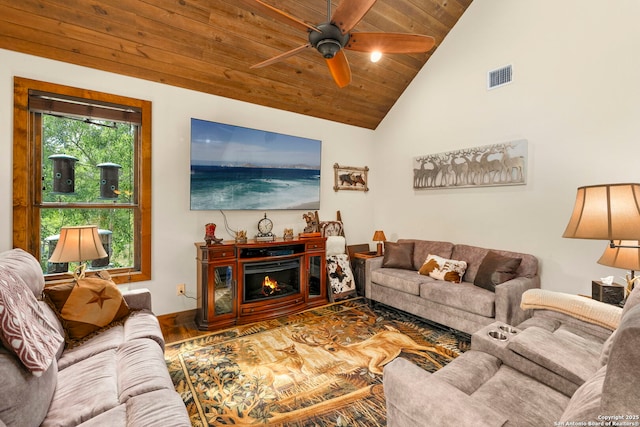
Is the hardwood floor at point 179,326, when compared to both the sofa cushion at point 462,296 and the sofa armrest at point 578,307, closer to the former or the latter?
the sofa cushion at point 462,296

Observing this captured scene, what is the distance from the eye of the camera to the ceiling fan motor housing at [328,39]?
1.86 m

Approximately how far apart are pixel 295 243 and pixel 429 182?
2.16 meters

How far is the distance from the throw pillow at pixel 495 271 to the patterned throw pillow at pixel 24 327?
3.44 metres

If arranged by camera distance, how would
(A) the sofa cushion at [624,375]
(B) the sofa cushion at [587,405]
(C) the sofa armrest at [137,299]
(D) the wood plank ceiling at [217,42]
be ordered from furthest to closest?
(D) the wood plank ceiling at [217,42], (C) the sofa armrest at [137,299], (B) the sofa cushion at [587,405], (A) the sofa cushion at [624,375]

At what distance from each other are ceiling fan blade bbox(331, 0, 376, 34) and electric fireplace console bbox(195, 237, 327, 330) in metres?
2.37

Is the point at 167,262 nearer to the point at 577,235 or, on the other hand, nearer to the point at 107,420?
the point at 107,420

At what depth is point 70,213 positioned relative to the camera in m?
2.84

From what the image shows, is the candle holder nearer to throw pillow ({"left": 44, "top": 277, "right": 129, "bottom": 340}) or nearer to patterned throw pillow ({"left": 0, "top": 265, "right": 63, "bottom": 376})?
throw pillow ({"left": 44, "top": 277, "right": 129, "bottom": 340})

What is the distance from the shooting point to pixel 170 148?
3230mm

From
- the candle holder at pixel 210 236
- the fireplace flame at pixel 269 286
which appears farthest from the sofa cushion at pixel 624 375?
the fireplace flame at pixel 269 286

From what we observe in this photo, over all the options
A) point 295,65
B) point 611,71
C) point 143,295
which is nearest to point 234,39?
point 295,65

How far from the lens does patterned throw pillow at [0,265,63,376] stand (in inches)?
47.9

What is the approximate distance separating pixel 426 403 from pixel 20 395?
63.0 inches

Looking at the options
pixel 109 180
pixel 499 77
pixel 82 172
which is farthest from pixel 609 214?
pixel 82 172
